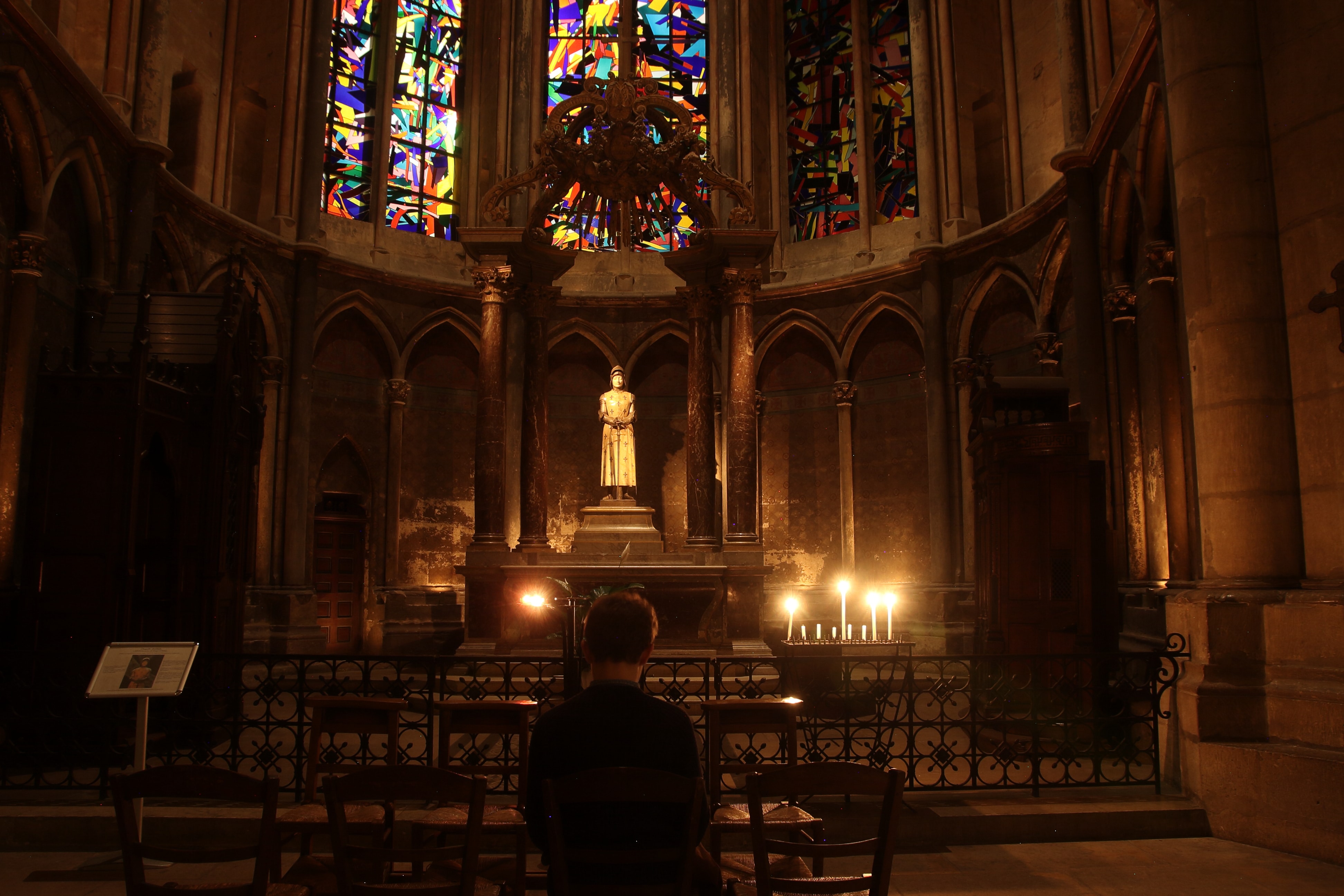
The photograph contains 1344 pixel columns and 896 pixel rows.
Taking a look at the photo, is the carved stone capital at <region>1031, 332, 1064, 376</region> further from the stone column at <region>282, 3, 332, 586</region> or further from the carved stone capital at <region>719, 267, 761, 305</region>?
the stone column at <region>282, 3, 332, 586</region>

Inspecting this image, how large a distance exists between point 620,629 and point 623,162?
9.44 metres

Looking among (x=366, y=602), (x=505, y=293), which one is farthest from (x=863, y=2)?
(x=366, y=602)

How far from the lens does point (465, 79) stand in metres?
16.2

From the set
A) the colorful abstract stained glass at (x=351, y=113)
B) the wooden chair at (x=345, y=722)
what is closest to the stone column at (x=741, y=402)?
the colorful abstract stained glass at (x=351, y=113)

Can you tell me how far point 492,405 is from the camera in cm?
1188

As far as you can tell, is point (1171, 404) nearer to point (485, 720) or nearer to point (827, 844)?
point (485, 720)

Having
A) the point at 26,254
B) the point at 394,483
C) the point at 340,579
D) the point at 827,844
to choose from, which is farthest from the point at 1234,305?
the point at 340,579

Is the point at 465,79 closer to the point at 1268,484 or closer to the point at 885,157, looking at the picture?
the point at 885,157

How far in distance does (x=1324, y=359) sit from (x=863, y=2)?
1204 centimetres

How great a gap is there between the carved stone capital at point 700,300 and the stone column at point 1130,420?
15.4ft

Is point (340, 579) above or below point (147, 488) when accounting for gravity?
below

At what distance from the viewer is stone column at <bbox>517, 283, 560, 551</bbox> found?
12.0 meters

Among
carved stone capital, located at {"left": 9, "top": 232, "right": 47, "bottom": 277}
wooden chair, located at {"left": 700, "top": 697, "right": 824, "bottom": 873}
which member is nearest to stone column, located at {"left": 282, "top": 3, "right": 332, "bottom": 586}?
carved stone capital, located at {"left": 9, "top": 232, "right": 47, "bottom": 277}

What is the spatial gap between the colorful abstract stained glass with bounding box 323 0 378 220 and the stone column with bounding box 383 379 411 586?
2822mm
